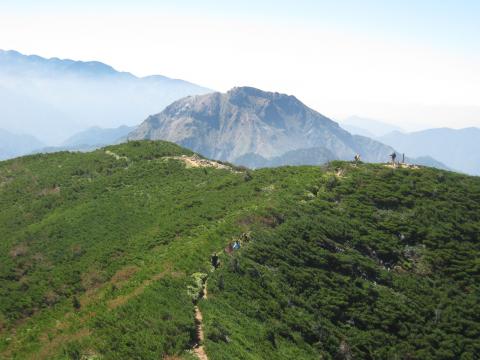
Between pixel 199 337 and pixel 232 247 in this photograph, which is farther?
pixel 232 247

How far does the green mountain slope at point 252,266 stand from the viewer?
33.4 metres

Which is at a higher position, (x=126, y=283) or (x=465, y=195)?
(x=465, y=195)

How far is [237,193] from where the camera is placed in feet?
208

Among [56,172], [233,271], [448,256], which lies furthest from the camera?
[56,172]

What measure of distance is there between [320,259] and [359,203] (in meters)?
14.4

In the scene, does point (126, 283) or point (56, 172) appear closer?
point (126, 283)

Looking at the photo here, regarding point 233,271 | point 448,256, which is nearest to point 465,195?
point 448,256

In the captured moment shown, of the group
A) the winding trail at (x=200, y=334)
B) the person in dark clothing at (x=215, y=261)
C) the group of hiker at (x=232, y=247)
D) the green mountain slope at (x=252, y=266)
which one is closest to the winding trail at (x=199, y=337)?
the winding trail at (x=200, y=334)

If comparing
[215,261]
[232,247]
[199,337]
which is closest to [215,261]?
[215,261]

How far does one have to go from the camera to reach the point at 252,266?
135ft

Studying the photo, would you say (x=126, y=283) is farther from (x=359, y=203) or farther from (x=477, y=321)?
(x=477, y=321)

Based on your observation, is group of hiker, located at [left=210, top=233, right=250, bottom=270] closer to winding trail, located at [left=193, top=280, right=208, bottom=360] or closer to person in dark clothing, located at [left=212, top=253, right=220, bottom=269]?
person in dark clothing, located at [left=212, top=253, right=220, bottom=269]

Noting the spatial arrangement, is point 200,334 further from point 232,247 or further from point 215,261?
point 232,247

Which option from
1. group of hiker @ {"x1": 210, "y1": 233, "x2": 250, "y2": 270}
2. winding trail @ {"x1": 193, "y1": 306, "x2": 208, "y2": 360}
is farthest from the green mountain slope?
winding trail @ {"x1": 193, "y1": 306, "x2": 208, "y2": 360}
